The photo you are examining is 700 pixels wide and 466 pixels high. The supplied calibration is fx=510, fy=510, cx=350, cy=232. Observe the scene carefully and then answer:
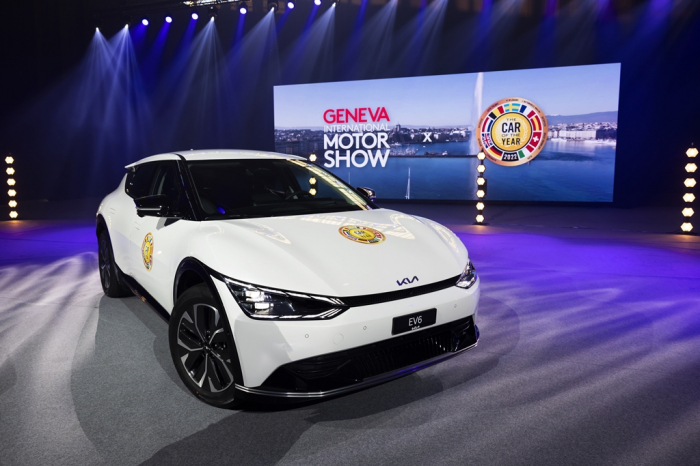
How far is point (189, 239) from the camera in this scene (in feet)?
8.55

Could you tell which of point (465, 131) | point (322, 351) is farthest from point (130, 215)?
point (465, 131)

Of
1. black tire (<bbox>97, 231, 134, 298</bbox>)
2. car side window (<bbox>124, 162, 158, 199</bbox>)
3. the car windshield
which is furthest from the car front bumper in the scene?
black tire (<bbox>97, 231, 134, 298</bbox>)

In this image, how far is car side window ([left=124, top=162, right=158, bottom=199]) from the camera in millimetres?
3787

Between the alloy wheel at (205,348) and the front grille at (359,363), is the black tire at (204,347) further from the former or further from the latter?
the front grille at (359,363)

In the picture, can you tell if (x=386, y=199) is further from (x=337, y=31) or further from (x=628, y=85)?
(x=628, y=85)

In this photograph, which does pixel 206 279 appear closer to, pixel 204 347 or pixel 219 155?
pixel 204 347

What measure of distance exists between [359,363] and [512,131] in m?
11.2

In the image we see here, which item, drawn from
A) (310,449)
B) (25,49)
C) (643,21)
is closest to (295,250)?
(310,449)

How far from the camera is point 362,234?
8.71 ft

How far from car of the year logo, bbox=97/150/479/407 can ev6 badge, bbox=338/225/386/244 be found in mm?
11

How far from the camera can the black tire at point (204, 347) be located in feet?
7.54

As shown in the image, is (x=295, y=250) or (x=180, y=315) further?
(x=180, y=315)

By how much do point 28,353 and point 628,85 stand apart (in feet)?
40.4

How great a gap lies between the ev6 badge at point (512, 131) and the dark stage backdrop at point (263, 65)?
0.97 meters
